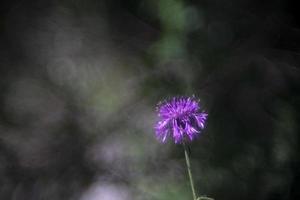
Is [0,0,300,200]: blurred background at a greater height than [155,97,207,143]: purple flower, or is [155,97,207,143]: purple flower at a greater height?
[0,0,300,200]: blurred background

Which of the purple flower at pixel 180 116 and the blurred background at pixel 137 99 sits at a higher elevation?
the blurred background at pixel 137 99

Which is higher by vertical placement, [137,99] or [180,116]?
[137,99]

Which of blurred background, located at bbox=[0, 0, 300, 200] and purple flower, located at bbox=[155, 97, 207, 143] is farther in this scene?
blurred background, located at bbox=[0, 0, 300, 200]

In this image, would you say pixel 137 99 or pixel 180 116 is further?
pixel 137 99

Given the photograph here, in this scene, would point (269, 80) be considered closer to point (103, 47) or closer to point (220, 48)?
point (220, 48)

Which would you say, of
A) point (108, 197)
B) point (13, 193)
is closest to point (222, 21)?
point (108, 197)

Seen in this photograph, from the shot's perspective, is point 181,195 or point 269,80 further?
point 269,80

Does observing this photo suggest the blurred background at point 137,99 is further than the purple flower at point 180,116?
Yes

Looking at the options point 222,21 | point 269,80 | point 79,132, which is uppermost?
point 222,21
